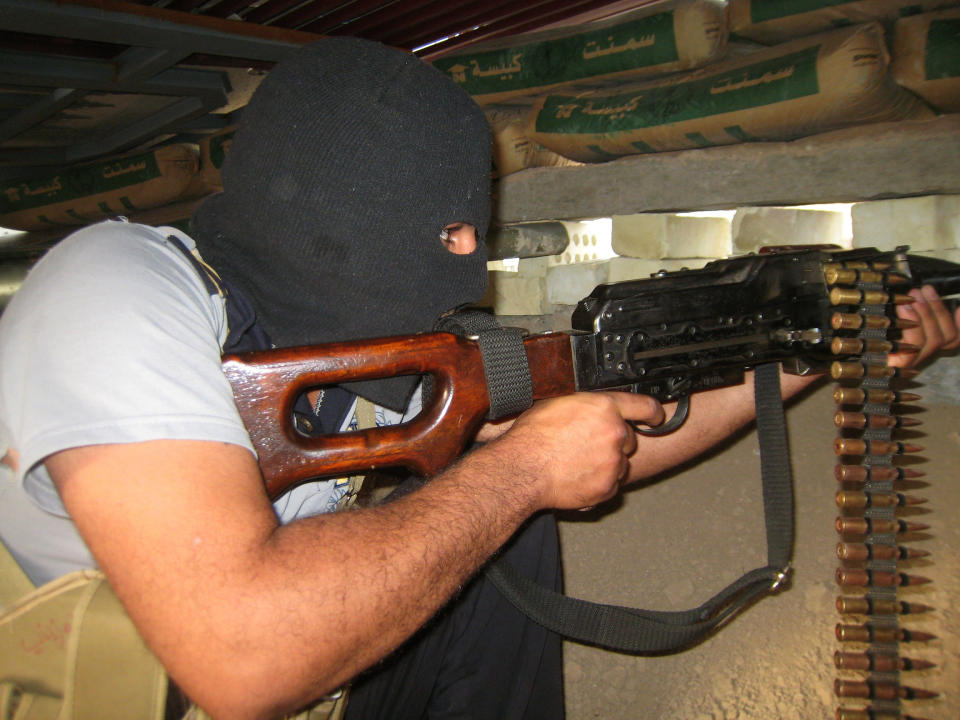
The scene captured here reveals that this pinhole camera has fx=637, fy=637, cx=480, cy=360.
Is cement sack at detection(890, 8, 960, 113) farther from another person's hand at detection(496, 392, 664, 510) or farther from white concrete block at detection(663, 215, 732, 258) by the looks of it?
another person's hand at detection(496, 392, 664, 510)

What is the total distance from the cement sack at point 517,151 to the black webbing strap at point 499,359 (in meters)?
1.67

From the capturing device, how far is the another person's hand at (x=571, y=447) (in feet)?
3.69

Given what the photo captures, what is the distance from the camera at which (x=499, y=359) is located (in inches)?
46.2

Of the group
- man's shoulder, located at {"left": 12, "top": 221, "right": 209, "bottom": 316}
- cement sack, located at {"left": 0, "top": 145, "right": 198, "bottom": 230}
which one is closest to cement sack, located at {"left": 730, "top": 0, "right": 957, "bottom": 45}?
man's shoulder, located at {"left": 12, "top": 221, "right": 209, "bottom": 316}

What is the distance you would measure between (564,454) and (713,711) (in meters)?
0.90

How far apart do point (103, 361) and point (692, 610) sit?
133 centimetres

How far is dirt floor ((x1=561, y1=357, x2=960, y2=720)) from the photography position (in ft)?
4.94

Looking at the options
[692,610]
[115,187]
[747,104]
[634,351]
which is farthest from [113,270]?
[115,187]

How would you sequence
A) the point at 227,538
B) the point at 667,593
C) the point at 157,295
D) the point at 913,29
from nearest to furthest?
the point at 227,538
the point at 157,295
the point at 913,29
the point at 667,593

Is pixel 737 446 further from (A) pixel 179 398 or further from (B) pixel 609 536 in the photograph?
(A) pixel 179 398

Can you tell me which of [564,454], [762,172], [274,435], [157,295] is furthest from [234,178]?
[762,172]

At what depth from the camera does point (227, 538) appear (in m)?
0.77

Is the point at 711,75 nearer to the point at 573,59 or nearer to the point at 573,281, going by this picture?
the point at 573,59

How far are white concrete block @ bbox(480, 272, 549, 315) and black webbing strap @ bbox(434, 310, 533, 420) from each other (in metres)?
2.08
